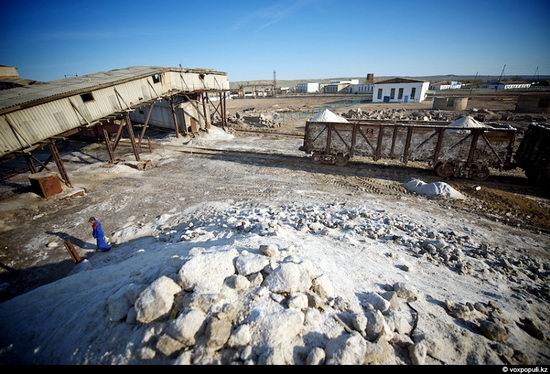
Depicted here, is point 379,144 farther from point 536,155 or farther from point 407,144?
point 536,155

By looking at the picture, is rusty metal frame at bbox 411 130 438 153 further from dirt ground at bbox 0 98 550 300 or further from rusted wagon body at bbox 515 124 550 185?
rusted wagon body at bbox 515 124 550 185

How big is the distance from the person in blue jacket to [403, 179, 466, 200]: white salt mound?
12.0 meters

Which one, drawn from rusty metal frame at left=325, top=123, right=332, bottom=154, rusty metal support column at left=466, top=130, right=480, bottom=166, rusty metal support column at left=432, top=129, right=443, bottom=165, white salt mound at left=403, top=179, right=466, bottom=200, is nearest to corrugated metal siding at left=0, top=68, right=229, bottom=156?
rusty metal frame at left=325, top=123, right=332, bottom=154

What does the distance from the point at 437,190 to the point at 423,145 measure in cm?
324

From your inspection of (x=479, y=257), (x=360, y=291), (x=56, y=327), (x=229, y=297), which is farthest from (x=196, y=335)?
(x=479, y=257)

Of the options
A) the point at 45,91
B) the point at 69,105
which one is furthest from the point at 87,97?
the point at 45,91

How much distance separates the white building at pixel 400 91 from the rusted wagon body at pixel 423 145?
37347 mm

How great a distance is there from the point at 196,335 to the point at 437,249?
20.5ft

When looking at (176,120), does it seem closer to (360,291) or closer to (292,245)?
(292,245)

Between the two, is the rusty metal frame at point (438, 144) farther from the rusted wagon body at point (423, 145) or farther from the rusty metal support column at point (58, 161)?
the rusty metal support column at point (58, 161)

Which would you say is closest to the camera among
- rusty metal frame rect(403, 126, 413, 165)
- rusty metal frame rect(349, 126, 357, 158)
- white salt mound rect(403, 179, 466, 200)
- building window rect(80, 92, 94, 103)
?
white salt mound rect(403, 179, 466, 200)

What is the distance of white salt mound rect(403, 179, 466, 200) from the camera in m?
9.62

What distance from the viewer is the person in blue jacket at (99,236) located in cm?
717

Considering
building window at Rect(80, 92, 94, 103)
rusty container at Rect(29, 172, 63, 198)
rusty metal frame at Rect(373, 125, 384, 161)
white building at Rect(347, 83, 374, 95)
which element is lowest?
rusty container at Rect(29, 172, 63, 198)
